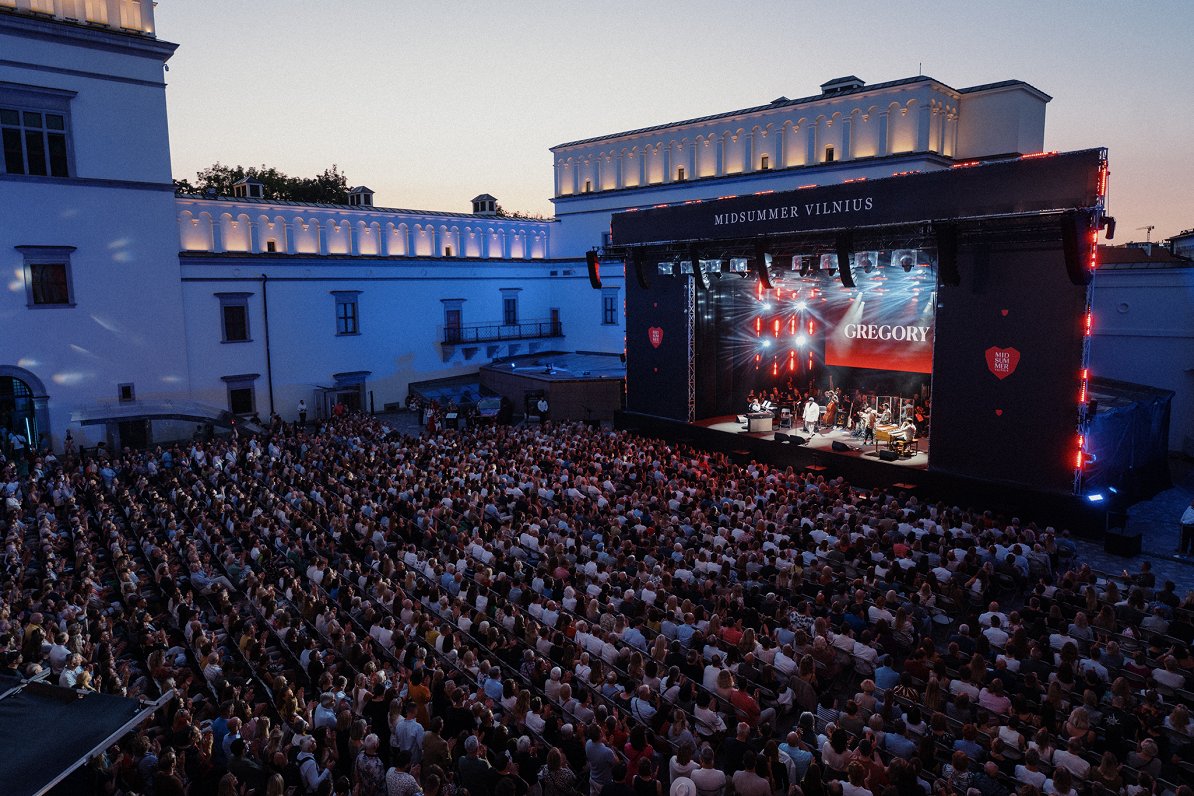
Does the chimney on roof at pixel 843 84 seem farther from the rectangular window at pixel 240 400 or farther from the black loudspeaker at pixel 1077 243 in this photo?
the rectangular window at pixel 240 400

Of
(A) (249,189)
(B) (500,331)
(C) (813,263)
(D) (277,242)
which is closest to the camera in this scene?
(C) (813,263)

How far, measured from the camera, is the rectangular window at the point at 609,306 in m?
38.6

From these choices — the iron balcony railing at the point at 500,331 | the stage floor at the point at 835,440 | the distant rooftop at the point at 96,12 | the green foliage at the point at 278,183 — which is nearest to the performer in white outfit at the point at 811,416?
the stage floor at the point at 835,440

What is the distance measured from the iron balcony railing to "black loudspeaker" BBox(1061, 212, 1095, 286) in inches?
1052

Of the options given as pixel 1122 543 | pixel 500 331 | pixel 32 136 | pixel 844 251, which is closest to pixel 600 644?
pixel 1122 543

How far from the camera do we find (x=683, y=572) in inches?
471

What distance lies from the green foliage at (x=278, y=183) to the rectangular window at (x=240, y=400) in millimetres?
28139

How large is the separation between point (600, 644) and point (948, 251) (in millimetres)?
12903

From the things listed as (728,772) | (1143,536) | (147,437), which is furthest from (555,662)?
(147,437)

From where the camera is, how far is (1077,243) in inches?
590

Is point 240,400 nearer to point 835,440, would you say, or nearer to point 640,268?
point 640,268

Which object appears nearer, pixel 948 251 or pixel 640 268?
pixel 948 251

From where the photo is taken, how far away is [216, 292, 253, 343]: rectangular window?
28.5m

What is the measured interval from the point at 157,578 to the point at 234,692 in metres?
5.56
